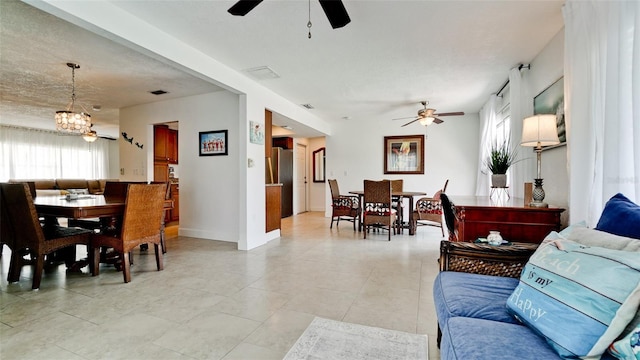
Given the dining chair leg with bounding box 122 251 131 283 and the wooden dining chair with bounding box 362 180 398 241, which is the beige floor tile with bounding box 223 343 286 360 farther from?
the wooden dining chair with bounding box 362 180 398 241

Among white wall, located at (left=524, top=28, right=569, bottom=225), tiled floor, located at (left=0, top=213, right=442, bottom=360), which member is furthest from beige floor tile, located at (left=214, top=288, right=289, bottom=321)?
white wall, located at (left=524, top=28, right=569, bottom=225)

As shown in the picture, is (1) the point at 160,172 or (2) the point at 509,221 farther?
(1) the point at 160,172

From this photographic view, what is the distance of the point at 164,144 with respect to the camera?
19.6ft

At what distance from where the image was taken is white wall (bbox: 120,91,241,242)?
4480mm

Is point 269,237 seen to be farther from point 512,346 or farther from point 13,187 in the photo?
point 512,346

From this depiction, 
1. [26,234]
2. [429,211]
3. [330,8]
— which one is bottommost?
[429,211]

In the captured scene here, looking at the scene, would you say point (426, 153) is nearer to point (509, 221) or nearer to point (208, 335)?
point (509, 221)

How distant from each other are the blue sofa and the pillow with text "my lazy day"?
2cm

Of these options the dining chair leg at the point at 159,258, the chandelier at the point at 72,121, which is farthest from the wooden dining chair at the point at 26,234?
the chandelier at the point at 72,121

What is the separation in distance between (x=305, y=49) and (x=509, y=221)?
2.57 metres

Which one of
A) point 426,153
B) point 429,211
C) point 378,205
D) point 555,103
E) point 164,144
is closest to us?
point 555,103

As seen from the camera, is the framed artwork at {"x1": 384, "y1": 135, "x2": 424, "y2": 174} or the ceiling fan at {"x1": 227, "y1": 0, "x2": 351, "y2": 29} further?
the framed artwork at {"x1": 384, "y1": 135, "x2": 424, "y2": 174}

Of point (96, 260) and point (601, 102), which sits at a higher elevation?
point (601, 102)

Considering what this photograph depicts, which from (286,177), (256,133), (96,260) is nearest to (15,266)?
(96,260)
